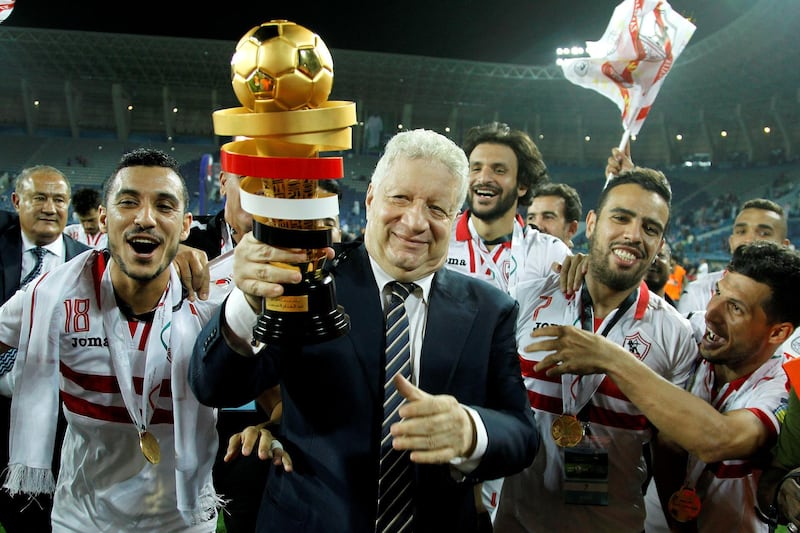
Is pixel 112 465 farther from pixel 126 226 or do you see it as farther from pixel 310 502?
pixel 310 502

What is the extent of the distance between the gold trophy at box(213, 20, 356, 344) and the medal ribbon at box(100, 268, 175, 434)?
1.07m

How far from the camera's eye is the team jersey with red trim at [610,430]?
245cm

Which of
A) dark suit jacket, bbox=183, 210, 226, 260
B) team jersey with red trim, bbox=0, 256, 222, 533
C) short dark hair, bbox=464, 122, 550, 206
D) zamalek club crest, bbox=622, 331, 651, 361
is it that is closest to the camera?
team jersey with red trim, bbox=0, 256, 222, 533

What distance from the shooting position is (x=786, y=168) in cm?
2373

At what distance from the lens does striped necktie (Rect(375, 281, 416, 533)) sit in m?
1.60

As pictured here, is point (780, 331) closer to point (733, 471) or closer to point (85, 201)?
point (733, 471)

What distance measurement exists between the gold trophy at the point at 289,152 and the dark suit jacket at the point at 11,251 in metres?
3.41

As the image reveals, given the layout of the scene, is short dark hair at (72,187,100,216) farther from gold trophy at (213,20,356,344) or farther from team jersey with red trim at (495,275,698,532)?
gold trophy at (213,20,356,344)

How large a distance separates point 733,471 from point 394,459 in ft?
5.21

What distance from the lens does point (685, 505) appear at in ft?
7.87

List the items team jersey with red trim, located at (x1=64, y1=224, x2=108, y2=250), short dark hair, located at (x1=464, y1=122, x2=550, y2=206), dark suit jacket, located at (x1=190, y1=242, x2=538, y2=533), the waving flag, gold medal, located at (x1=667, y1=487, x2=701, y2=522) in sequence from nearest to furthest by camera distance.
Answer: dark suit jacket, located at (x1=190, y1=242, x2=538, y2=533) < gold medal, located at (x1=667, y1=487, x2=701, y2=522) < the waving flag < short dark hair, located at (x1=464, y1=122, x2=550, y2=206) < team jersey with red trim, located at (x1=64, y1=224, x2=108, y2=250)

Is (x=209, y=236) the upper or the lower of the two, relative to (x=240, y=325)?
lower

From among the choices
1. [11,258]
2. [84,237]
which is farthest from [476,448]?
[84,237]

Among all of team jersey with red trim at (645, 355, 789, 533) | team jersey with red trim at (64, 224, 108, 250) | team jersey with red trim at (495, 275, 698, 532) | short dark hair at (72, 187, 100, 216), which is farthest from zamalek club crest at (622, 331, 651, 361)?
short dark hair at (72, 187, 100, 216)
